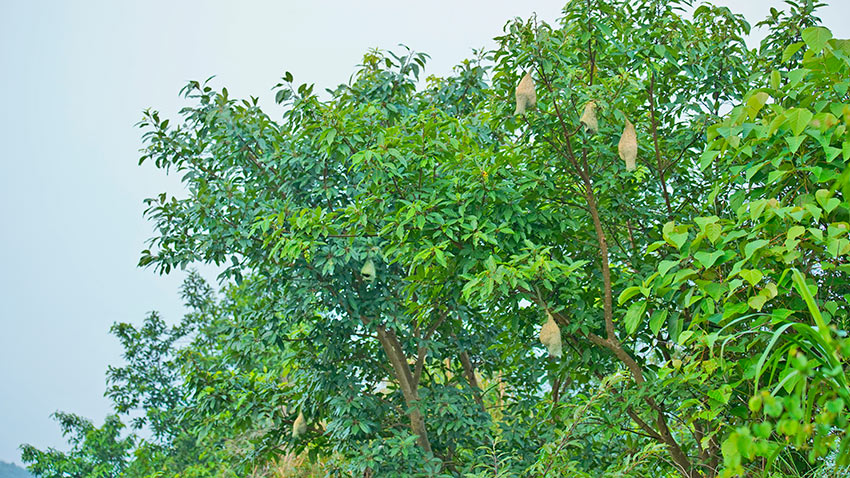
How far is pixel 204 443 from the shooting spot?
28.8 feet

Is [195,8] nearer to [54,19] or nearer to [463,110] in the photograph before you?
[54,19]

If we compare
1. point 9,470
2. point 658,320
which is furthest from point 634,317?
point 9,470

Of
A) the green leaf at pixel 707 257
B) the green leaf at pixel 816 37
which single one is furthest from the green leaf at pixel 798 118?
the green leaf at pixel 707 257

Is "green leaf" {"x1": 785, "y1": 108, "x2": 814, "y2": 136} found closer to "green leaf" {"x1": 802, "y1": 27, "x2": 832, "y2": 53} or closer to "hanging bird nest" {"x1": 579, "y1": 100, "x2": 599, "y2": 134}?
"green leaf" {"x1": 802, "y1": 27, "x2": 832, "y2": 53}

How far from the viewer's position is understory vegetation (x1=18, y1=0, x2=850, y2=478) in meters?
2.18

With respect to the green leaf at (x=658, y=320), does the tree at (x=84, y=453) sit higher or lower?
higher

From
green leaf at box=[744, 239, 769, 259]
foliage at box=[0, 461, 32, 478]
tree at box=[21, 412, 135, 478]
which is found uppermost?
foliage at box=[0, 461, 32, 478]

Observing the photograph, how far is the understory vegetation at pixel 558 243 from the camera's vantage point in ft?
7.16

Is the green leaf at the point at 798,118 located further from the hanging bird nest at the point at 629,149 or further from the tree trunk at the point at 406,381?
the tree trunk at the point at 406,381

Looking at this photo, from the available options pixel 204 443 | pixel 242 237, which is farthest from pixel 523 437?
pixel 204 443

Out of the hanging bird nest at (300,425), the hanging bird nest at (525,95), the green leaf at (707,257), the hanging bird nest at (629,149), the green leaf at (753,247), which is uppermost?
the hanging bird nest at (525,95)

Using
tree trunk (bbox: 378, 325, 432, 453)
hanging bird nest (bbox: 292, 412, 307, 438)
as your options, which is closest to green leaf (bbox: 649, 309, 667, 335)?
tree trunk (bbox: 378, 325, 432, 453)

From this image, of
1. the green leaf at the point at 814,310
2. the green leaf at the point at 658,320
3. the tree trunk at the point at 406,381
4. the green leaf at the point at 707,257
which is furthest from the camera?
the tree trunk at the point at 406,381

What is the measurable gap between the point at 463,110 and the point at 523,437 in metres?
2.07
